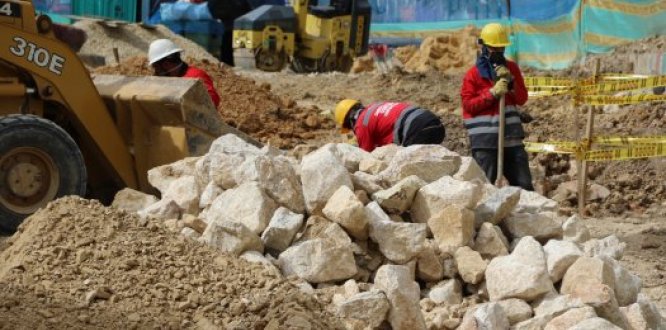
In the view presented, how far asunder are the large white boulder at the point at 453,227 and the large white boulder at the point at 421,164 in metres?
0.57

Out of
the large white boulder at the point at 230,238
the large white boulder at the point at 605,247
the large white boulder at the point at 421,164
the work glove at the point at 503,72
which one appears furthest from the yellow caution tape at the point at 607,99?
the large white boulder at the point at 230,238

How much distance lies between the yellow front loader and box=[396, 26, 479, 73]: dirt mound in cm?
1275

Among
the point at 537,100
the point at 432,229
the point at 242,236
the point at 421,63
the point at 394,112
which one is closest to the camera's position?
the point at 242,236

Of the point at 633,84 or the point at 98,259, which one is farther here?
Answer: the point at 633,84

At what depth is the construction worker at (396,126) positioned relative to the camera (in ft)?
28.2

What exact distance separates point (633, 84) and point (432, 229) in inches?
173

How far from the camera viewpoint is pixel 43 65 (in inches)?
321

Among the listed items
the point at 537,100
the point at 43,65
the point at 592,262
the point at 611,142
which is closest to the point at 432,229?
the point at 592,262

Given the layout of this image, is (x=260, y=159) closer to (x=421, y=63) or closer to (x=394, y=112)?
(x=394, y=112)

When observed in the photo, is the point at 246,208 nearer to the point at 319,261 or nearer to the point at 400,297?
the point at 319,261

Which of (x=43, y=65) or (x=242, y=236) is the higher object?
(x=43, y=65)

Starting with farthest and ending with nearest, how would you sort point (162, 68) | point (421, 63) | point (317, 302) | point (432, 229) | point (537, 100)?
point (421, 63), point (537, 100), point (162, 68), point (432, 229), point (317, 302)

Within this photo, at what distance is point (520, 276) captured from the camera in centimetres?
551

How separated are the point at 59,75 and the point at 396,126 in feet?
8.03
